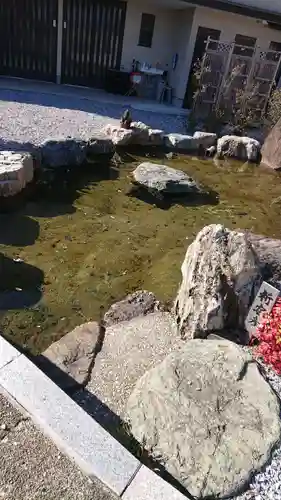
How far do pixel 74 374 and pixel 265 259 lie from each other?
215 centimetres

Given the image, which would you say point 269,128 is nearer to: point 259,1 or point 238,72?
point 238,72

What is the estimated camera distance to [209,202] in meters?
7.40

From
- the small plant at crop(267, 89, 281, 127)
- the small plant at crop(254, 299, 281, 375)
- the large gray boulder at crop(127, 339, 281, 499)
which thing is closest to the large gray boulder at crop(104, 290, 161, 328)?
the large gray boulder at crop(127, 339, 281, 499)

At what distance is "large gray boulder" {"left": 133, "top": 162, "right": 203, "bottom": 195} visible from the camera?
23.9 ft

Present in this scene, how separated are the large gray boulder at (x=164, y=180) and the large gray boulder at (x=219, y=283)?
11.7 ft

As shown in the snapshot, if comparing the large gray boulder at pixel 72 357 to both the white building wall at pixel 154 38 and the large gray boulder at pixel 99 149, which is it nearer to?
the large gray boulder at pixel 99 149

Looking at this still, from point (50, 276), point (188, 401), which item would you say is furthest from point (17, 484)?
point (50, 276)

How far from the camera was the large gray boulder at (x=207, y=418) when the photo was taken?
265cm

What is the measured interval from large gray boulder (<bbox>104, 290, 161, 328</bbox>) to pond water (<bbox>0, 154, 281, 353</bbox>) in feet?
0.44

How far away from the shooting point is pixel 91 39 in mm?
13250

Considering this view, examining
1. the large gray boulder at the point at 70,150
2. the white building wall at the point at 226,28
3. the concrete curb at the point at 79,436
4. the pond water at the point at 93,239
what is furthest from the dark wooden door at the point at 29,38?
the concrete curb at the point at 79,436

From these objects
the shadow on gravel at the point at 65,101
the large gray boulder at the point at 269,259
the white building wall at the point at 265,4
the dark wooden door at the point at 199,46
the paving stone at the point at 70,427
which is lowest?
the paving stone at the point at 70,427

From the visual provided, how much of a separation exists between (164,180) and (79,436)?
546 cm

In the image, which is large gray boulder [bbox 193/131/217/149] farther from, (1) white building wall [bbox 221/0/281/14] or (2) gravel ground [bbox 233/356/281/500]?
(2) gravel ground [bbox 233/356/281/500]
